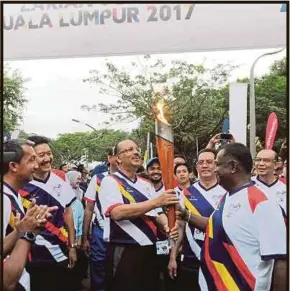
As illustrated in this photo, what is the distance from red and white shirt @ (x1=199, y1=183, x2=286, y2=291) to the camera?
7.13 ft

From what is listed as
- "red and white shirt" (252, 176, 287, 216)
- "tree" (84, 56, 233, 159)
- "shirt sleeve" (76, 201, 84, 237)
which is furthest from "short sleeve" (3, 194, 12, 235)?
"shirt sleeve" (76, 201, 84, 237)

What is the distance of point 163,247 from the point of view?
9.99 feet

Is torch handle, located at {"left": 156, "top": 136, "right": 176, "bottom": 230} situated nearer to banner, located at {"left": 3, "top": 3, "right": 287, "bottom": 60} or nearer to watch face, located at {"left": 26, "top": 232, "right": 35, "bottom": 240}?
banner, located at {"left": 3, "top": 3, "right": 287, "bottom": 60}

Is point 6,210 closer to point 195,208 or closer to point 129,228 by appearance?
point 129,228

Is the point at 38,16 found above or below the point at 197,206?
above

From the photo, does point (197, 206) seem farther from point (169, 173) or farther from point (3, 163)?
point (3, 163)

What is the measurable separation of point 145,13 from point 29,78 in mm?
516

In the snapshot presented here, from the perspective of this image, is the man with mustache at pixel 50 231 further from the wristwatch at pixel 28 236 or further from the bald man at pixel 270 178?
the bald man at pixel 270 178

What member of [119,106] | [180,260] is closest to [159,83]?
[119,106]

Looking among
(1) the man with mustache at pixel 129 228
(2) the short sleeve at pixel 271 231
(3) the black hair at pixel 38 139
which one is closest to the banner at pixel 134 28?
(3) the black hair at pixel 38 139

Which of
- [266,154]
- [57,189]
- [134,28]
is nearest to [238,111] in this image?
[266,154]

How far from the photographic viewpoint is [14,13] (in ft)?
7.54

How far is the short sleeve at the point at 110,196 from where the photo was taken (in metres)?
2.80

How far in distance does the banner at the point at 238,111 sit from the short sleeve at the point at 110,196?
63 centimetres
